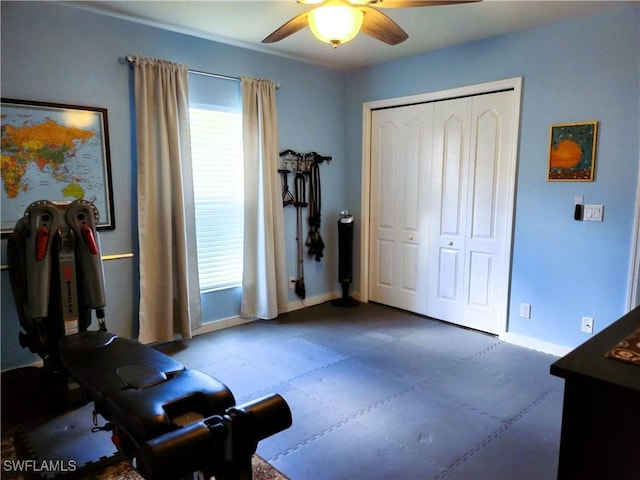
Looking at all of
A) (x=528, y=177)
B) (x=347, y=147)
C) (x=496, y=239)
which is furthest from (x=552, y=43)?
(x=347, y=147)

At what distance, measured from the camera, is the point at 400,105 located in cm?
441

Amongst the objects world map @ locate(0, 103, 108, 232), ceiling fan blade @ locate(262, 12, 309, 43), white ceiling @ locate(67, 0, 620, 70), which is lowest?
world map @ locate(0, 103, 108, 232)

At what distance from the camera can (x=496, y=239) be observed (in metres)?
3.81

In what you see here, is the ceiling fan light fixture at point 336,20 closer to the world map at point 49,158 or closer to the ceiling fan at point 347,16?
the ceiling fan at point 347,16

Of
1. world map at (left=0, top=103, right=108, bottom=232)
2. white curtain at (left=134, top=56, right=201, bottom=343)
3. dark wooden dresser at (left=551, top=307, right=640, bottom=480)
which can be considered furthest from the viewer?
white curtain at (left=134, top=56, right=201, bottom=343)

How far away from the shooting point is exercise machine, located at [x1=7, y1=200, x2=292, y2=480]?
4.64 ft

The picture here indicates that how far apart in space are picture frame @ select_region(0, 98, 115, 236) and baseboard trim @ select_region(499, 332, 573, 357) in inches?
132

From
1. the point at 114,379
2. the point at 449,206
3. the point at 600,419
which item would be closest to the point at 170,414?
the point at 114,379

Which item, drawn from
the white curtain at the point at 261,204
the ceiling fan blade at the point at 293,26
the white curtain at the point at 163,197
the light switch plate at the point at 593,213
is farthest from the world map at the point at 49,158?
the light switch plate at the point at 593,213

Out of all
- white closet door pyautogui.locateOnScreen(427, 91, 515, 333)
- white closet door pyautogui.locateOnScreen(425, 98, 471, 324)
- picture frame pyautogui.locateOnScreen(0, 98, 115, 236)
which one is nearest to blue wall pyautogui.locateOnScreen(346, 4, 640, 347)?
white closet door pyautogui.locateOnScreen(427, 91, 515, 333)

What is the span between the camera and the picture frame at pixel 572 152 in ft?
10.5

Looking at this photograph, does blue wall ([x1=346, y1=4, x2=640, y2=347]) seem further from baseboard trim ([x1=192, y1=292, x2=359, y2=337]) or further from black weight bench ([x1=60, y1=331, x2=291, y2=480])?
black weight bench ([x1=60, y1=331, x2=291, y2=480])

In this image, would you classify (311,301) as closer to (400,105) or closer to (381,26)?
(400,105)

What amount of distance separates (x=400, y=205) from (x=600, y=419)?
3.37 meters
